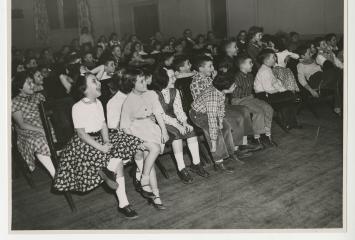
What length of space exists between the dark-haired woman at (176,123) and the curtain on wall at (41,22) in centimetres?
382

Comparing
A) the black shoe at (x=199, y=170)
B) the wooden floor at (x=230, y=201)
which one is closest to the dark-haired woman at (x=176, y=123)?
the black shoe at (x=199, y=170)

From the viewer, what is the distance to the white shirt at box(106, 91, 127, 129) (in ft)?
11.0

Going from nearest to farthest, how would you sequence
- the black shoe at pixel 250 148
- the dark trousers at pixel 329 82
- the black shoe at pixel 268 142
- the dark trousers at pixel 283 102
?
1. the black shoe at pixel 250 148
2. the black shoe at pixel 268 142
3. the dark trousers at pixel 283 102
4. the dark trousers at pixel 329 82

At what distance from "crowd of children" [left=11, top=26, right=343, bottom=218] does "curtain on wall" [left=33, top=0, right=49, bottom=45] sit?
1.97 m

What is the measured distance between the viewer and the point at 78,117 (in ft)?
9.64

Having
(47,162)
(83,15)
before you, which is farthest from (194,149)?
(83,15)

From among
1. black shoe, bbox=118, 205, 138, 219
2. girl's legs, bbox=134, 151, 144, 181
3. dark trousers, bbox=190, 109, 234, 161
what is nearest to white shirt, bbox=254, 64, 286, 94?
dark trousers, bbox=190, 109, 234, 161

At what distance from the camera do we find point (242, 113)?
4.06 metres

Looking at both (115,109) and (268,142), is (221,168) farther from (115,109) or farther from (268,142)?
(115,109)

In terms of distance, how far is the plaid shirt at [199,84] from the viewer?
3828mm

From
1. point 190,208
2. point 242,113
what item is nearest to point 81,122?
point 190,208

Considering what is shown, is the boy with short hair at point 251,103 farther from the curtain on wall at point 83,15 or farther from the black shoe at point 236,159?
the curtain on wall at point 83,15

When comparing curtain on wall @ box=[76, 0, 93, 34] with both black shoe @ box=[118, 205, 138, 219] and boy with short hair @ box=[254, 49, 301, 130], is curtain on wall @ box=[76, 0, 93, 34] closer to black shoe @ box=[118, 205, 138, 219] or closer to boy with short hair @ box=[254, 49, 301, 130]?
boy with short hair @ box=[254, 49, 301, 130]

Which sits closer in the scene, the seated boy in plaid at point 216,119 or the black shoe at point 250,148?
the seated boy in plaid at point 216,119
